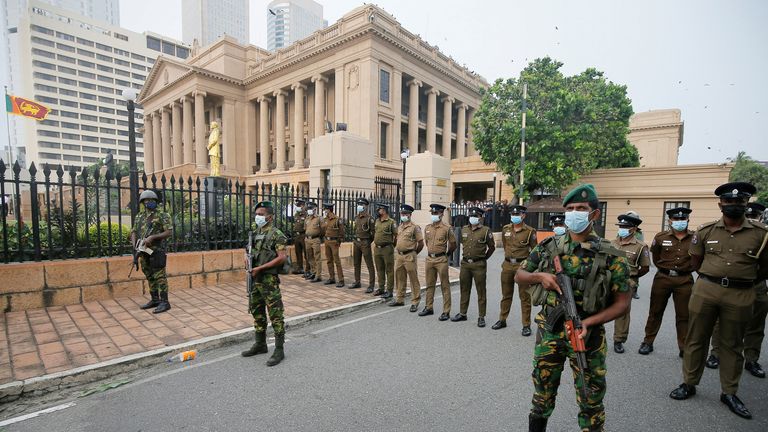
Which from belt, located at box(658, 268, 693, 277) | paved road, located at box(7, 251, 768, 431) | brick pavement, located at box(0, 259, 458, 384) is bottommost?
paved road, located at box(7, 251, 768, 431)

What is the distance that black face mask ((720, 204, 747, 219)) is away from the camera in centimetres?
325

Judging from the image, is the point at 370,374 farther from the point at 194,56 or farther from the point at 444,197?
the point at 194,56

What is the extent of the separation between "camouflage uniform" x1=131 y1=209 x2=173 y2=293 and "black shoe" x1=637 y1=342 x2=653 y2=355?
22.5 ft

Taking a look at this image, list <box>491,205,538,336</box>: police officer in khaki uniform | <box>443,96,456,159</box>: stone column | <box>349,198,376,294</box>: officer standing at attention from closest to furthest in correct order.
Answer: <box>491,205,538,336</box>: police officer in khaki uniform → <box>349,198,376,294</box>: officer standing at attention → <box>443,96,456,159</box>: stone column

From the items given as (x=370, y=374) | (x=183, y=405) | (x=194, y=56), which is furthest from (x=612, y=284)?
(x=194, y=56)

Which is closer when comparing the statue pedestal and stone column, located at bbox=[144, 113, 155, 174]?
the statue pedestal

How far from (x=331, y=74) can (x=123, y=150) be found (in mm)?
80974

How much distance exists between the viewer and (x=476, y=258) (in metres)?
5.73

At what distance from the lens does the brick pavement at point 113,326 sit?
394 centimetres

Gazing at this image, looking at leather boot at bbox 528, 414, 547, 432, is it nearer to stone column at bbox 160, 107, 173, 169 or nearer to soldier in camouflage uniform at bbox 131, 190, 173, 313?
soldier in camouflage uniform at bbox 131, 190, 173, 313

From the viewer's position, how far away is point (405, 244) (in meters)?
6.46

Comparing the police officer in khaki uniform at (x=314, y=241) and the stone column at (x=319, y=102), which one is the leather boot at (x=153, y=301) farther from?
the stone column at (x=319, y=102)

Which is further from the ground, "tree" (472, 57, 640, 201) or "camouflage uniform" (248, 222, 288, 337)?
"tree" (472, 57, 640, 201)

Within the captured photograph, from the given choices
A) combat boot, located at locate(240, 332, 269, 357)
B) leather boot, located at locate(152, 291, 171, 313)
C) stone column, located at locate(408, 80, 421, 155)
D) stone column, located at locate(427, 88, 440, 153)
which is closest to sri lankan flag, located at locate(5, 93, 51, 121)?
leather boot, located at locate(152, 291, 171, 313)
